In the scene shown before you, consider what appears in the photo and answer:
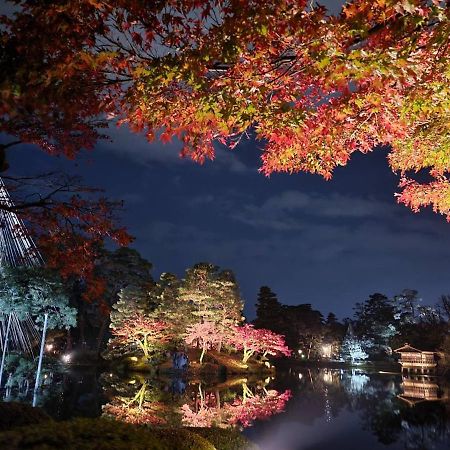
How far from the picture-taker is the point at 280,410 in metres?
14.7

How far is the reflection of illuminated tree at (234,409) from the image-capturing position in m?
12.0

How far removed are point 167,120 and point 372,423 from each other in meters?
12.1

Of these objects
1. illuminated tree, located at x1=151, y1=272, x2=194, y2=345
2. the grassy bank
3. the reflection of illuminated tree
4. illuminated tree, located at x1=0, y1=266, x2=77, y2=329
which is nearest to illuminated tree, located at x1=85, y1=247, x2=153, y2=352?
illuminated tree, located at x1=151, y1=272, x2=194, y2=345

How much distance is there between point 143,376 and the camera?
25.7 metres

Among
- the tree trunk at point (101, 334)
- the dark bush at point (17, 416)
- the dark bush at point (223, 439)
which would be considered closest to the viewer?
the dark bush at point (17, 416)

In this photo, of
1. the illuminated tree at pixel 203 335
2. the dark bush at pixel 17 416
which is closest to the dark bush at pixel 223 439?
the dark bush at pixel 17 416

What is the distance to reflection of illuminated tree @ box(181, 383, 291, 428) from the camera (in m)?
12.0

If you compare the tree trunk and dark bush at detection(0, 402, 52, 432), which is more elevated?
the tree trunk

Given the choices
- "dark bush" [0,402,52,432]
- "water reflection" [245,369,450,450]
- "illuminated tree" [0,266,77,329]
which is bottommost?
"water reflection" [245,369,450,450]

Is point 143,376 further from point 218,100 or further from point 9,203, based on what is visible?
point 218,100

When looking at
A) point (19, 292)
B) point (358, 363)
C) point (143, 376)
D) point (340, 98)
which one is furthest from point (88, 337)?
point (340, 98)

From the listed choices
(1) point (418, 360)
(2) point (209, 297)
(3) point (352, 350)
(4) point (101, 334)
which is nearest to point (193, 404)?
(2) point (209, 297)

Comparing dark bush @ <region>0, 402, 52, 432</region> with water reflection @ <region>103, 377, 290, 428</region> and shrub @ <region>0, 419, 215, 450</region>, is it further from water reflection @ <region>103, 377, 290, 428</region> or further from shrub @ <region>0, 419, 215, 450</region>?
water reflection @ <region>103, 377, 290, 428</region>

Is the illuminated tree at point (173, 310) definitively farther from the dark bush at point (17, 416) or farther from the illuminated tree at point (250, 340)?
the dark bush at point (17, 416)
